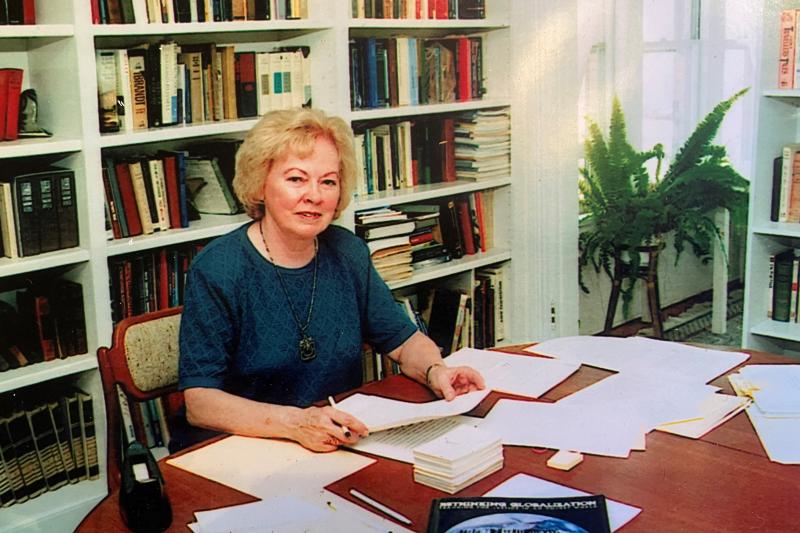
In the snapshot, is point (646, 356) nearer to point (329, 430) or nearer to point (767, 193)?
point (329, 430)

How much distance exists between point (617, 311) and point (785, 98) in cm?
140

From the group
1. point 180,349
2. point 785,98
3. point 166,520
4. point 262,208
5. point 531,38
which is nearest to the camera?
point 166,520

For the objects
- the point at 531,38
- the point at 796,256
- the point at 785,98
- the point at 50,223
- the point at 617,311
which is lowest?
the point at 617,311

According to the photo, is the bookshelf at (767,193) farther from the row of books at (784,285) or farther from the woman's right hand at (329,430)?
the woman's right hand at (329,430)

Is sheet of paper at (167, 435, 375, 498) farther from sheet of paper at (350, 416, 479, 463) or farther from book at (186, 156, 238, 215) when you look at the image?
book at (186, 156, 238, 215)

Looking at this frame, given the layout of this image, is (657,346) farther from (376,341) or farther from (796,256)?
(796,256)

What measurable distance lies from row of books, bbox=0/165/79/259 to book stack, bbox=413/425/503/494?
1.46m

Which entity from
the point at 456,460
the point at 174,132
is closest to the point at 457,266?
the point at 174,132

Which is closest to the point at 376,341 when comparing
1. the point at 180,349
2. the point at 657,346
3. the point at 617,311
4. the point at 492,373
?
the point at 492,373

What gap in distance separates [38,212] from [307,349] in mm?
952

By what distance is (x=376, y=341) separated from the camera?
2.27 meters

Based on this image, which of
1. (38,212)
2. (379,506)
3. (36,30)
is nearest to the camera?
(379,506)

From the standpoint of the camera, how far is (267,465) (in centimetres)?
161

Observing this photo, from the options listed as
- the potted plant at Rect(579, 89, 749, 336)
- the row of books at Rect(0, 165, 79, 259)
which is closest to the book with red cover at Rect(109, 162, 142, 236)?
the row of books at Rect(0, 165, 79, 259)
